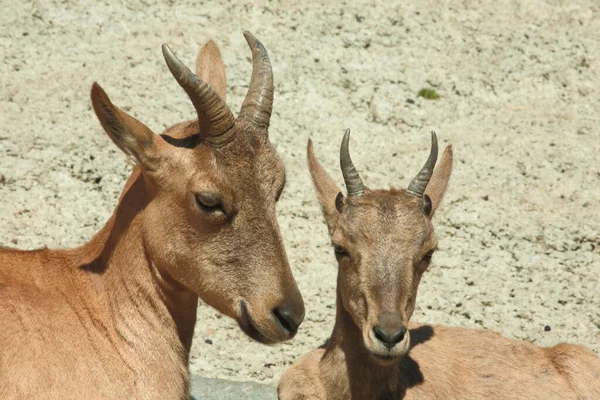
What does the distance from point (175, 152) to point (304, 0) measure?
8.47 m

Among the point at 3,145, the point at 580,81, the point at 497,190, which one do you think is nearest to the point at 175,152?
the point at 3,145

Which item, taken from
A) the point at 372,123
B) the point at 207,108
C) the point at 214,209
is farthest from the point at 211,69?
the point at 372,123

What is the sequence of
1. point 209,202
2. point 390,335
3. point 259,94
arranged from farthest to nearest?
point 390,335 < point 259,94 < point 209,202

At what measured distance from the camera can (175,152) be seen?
6102 millimetres

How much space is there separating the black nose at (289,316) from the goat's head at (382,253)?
5.41 feet

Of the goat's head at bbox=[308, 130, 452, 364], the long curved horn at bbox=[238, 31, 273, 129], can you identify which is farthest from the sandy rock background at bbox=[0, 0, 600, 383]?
the long curved horn at bbox=[238, 31, 273, 129]

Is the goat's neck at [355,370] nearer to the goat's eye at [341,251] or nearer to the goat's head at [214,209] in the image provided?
the goat's eye at [341,251]

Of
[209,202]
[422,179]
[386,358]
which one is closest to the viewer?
[209,202]

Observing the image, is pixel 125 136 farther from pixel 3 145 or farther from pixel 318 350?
pixel 3 145

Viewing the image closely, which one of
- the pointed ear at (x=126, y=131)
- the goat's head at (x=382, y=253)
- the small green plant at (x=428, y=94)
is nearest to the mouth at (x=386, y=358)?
the goat's head at (x=382, y=253)

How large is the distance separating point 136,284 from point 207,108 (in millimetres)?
1246

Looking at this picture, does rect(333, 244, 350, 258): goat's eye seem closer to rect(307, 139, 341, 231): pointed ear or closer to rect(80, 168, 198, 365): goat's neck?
rect(307, 139, 341, 231): pointed ear

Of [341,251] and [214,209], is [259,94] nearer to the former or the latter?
[214,209]

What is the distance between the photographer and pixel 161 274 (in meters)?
6.26
